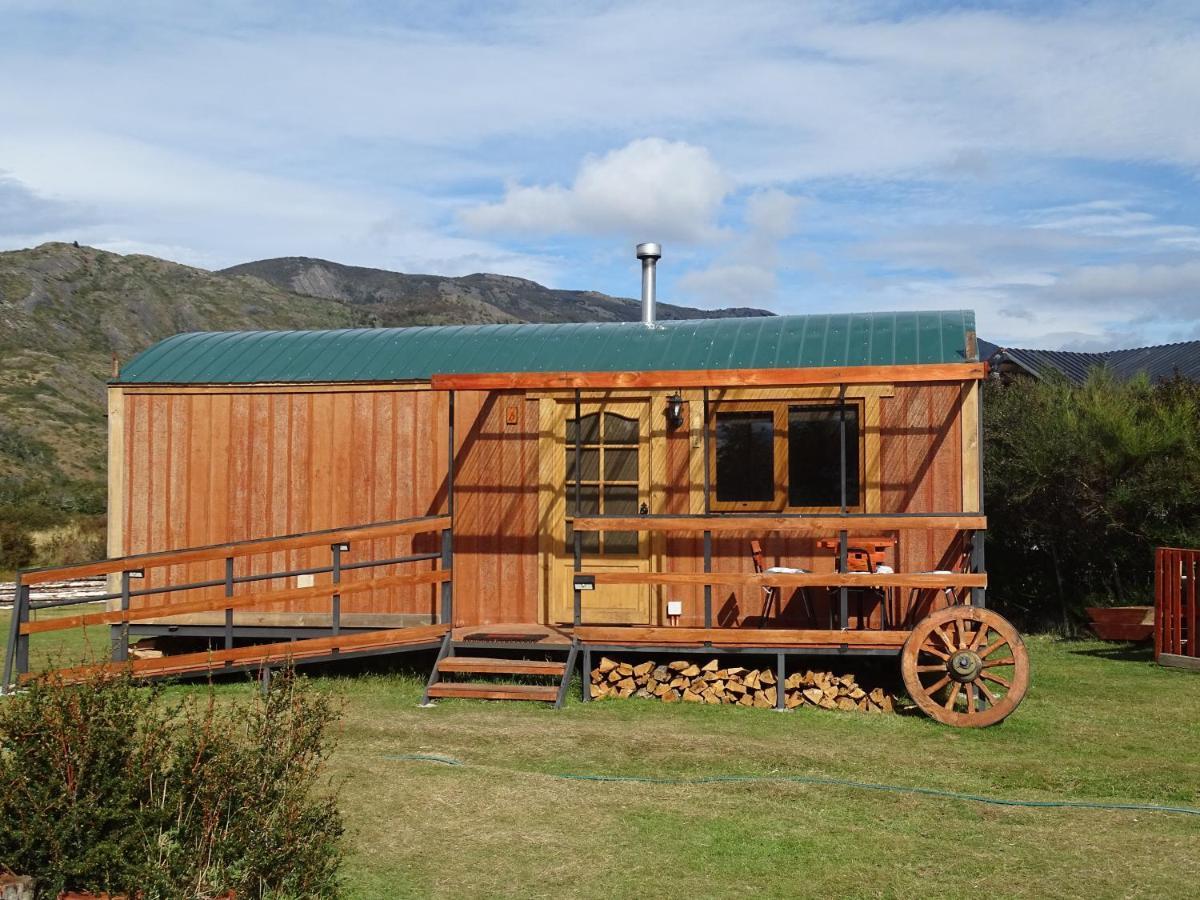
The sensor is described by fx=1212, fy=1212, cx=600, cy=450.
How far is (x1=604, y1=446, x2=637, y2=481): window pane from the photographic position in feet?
34.7

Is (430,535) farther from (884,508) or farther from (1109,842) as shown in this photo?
(1109,842)

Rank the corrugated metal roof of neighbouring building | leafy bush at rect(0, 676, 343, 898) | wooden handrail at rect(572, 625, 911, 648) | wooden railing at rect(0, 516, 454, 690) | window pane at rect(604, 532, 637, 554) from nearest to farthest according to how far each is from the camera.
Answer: leafy bush at rect(0, 676, 343, 898)
wooden handrail at rect(572, 625, 911, 648)
wooden railing at rect(0, 516, 454, 690)
window pane at rect(604, 532, 637, 554)
the corrugated metal roof of neighbouring building

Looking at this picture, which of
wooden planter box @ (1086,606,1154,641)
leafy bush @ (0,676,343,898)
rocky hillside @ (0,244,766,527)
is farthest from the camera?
rocky hillside @ (0,244,766,527)

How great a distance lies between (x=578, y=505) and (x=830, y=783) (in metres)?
3.48

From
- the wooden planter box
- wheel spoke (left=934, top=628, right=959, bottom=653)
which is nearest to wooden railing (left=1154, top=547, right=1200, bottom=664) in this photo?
the wooden planter box

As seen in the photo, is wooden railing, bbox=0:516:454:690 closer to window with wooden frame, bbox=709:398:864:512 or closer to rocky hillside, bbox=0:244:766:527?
window with wooden frame, bbox=709:398:864:512

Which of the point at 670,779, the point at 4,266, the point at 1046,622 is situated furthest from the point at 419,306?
the point at 670,779

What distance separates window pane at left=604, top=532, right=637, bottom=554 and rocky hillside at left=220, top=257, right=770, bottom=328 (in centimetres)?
7297

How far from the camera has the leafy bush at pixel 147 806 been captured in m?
4.50

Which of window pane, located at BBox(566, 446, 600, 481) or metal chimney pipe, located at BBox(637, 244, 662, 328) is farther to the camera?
metal chimney pipe, located at BBox(637, 244, 662, 328)

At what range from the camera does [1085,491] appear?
14.0 m

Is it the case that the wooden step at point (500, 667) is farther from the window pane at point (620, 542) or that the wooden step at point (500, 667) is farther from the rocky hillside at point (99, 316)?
the rocky hillside at point (99, 316)

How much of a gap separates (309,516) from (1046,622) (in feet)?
28.9

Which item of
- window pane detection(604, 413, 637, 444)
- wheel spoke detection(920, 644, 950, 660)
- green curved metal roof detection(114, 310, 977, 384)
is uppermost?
green curved metal roof detection(114, 310, 977, 384)
